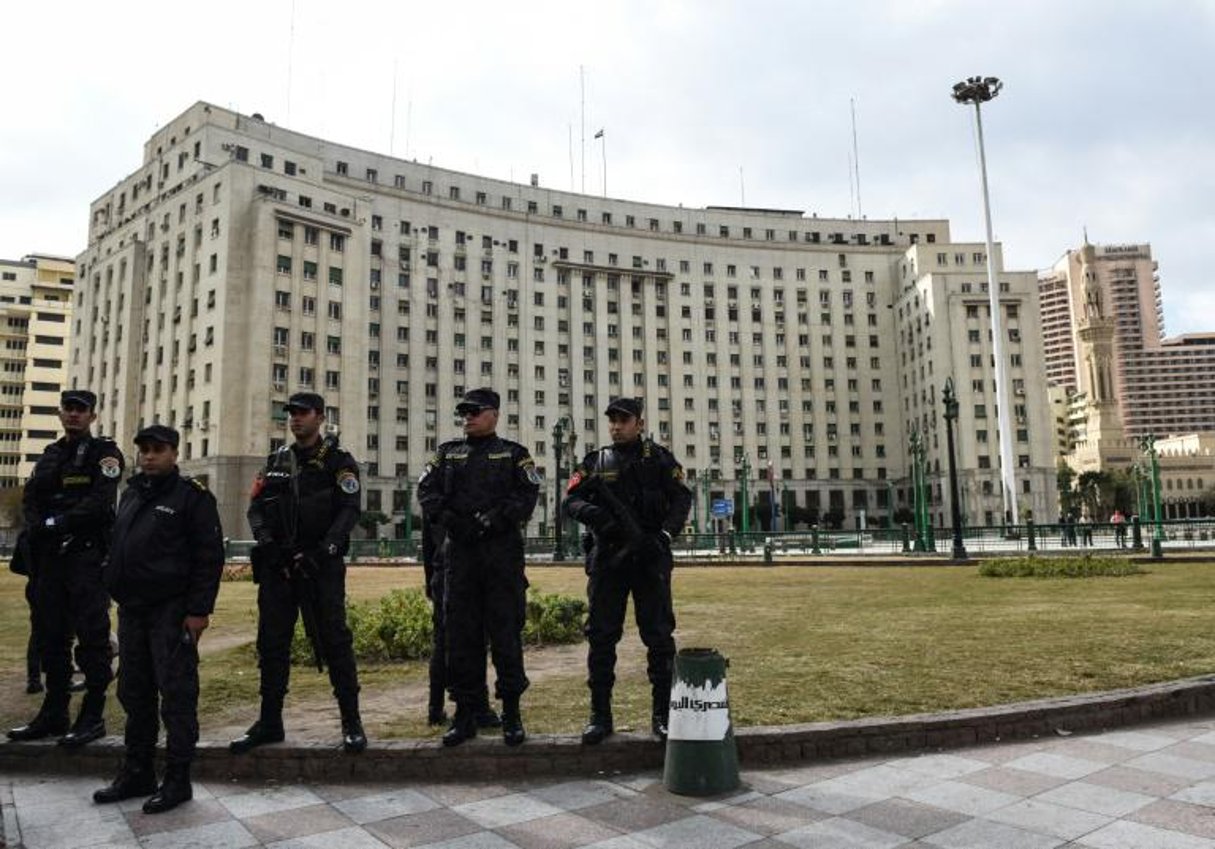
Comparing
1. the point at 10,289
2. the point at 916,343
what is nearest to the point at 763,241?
the point at 916,343

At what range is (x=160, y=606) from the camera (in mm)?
4820

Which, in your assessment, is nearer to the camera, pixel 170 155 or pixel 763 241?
pixel 170 155

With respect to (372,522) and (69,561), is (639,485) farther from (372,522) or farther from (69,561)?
(372,522)

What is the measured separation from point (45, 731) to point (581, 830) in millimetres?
3963

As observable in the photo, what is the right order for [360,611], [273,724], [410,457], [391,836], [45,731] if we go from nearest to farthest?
[391,836], [273,724], [45,731], [360,611], [410,457]

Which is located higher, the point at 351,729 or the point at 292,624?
the point at 292,624

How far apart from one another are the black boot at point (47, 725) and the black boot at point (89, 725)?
0.36 feet

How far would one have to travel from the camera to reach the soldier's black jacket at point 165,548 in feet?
15.7

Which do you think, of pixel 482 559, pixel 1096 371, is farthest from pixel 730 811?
pixel 1096 371

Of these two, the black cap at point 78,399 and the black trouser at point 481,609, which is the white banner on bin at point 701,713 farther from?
the black cap at point 78,399

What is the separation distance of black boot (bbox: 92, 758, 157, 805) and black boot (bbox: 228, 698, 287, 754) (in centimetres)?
47

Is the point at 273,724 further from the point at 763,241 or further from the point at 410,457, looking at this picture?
the point at 763,241

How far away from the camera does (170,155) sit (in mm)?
71500

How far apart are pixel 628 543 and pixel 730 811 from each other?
169cm
